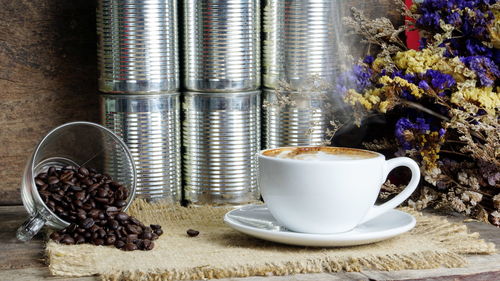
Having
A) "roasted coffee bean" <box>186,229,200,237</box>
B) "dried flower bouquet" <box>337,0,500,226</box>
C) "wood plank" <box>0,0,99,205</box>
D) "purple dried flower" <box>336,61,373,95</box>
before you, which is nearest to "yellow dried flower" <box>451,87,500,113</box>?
"dried flower bouquet" <box>337,0,500,226</box>

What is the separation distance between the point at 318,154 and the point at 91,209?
1.15 ft

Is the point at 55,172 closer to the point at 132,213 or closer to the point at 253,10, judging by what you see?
the point at 132,213

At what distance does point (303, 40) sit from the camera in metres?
1.35

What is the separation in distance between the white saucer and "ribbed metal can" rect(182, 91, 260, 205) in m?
0.23

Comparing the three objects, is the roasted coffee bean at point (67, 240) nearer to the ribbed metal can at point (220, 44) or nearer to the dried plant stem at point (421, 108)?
the ribbed metal can at point (220, 44)

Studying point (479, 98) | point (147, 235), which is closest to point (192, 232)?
point (147, 235)

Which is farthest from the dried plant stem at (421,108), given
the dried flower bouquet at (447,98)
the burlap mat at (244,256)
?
the burlap mat at (244,256)

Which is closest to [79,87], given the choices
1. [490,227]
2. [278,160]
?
[278,160]

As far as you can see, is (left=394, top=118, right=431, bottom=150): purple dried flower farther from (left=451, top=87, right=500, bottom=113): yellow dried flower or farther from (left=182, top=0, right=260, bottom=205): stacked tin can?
(left=182, top=0, right=260, bottom=205): stacked tin can

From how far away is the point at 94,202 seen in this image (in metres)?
1.16

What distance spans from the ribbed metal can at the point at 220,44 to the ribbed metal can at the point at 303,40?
0.15ft

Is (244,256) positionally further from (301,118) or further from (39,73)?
(39,73)

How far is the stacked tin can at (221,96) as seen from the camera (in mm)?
1334

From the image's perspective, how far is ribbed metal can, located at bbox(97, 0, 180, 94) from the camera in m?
1.31
